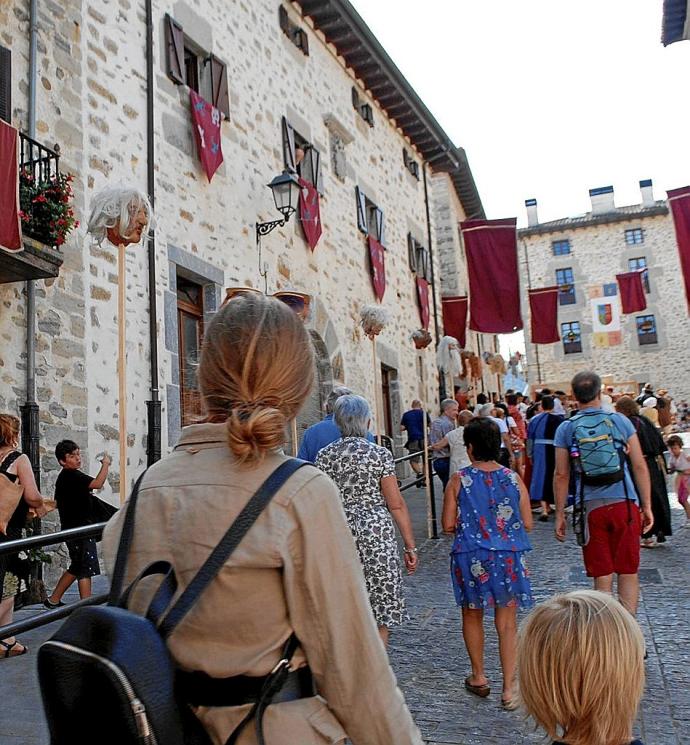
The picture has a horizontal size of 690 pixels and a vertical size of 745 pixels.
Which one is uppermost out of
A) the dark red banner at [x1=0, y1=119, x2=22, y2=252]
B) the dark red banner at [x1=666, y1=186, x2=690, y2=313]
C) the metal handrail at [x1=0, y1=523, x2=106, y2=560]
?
the dark red banner at [x1=666, y1=186, x2=690, y2=313]

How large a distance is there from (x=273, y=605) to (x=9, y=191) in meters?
5.23

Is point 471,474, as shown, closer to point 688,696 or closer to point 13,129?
point 688,696

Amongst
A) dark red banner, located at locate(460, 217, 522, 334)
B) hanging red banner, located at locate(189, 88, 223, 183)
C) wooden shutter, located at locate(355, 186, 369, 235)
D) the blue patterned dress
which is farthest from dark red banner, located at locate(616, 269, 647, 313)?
the blue patterned dress

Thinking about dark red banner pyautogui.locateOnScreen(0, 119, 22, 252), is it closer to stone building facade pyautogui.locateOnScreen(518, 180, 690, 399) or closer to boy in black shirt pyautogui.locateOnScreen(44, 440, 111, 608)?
boy in black shirt pyautogui.locateOnScreen(44, 440, 111, 608)

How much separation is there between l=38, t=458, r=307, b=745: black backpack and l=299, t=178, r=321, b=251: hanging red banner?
10.4m

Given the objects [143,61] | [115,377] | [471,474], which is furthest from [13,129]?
[471,474]

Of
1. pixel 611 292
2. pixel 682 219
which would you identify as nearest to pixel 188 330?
pixel 682 219

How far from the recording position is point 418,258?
17438 mm

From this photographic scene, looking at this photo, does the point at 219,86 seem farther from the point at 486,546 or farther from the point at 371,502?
the point at 486,546

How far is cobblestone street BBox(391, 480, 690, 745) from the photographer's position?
3162mm

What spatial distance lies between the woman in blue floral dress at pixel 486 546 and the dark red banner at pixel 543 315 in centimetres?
1525

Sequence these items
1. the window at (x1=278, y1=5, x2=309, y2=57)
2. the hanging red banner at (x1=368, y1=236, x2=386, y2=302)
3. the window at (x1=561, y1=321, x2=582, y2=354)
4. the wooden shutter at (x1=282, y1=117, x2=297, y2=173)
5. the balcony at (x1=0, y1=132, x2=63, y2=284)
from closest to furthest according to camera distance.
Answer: the balcony at (x1=0, y1=132, x2=63, y2=284) → the wooden shutter at (x1=282, y1=117, x2=297, y2=173) → the window at (x1=278, y1=5, x2=309, y2=57) → the hanging red banner at (x1=368, y1=236, x2=386, y2=302) → the window at (x1=561, y1=321, x2=582, y2=354)

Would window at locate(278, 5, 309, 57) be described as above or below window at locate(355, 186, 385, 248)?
above

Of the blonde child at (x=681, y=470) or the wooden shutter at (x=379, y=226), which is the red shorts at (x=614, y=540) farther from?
the wooden shutter at (x=379, y=226)
